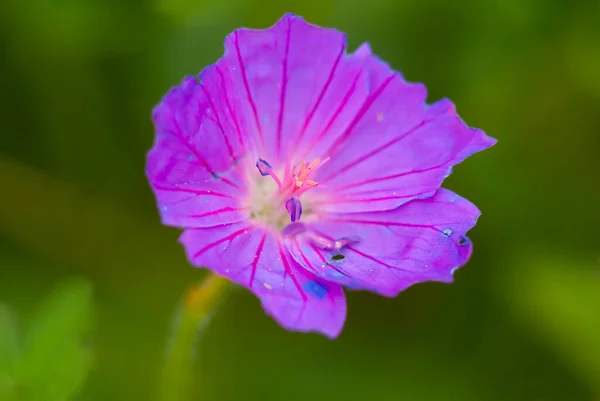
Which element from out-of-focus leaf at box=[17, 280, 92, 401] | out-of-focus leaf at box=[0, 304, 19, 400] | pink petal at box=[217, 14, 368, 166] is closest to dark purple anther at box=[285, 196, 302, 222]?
pink petal at box=[217, 14, 368, 166]

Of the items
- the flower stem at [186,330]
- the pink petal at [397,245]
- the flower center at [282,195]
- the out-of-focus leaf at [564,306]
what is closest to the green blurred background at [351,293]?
the out-of-focus leaf at [564,306]

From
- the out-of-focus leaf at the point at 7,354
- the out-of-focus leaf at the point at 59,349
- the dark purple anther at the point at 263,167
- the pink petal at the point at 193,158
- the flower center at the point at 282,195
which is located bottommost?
the out-of-focus leaf at the point at 7,354

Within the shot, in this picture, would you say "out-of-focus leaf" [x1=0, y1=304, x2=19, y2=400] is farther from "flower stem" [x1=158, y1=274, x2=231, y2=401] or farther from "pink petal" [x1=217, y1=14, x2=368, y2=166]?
"pink petal" [x1=217, y1=14, x2=368, y2=166]

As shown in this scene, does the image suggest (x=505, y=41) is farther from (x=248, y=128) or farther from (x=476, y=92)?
(x=248, y=128)

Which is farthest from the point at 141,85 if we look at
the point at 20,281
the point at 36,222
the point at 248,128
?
the point at 248,128

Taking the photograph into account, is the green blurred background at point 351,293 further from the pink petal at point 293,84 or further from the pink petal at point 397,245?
the pink petal at point 397,245
